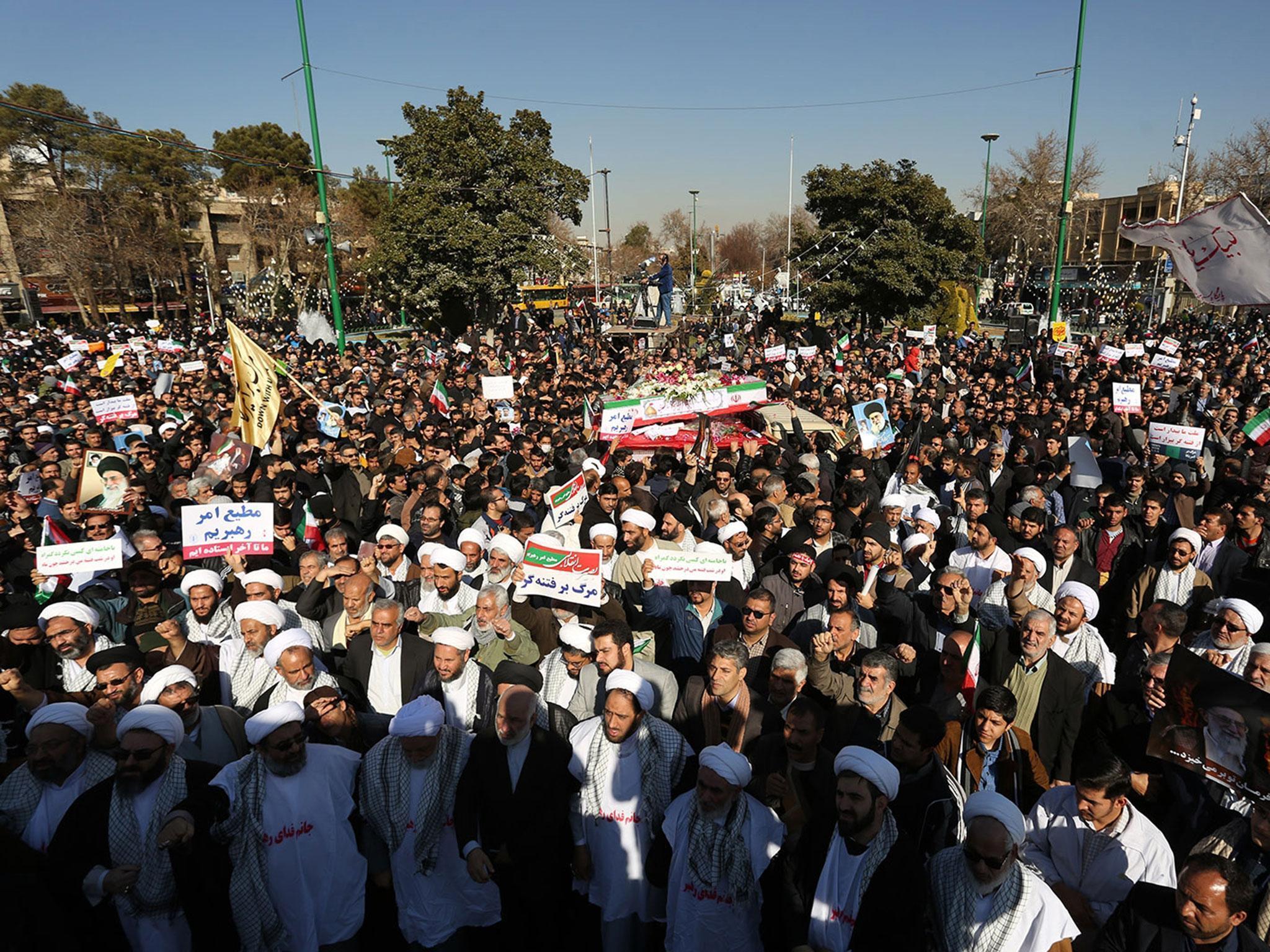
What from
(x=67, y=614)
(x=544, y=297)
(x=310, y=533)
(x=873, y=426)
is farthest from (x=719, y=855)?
(x=544, y=297)

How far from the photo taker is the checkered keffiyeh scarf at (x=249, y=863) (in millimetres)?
3385

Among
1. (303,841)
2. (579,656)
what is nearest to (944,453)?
(579,656)

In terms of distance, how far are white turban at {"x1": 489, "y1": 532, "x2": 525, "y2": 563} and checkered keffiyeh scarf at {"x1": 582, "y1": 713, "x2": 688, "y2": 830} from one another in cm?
215

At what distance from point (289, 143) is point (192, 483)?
201ft

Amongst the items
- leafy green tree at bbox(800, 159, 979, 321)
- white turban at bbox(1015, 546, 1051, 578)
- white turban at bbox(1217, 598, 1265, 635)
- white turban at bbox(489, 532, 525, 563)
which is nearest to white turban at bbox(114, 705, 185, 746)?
white turban at bbox(489, 532, 525, 563)

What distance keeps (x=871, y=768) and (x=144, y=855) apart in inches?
117

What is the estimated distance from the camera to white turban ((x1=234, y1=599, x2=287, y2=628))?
4727 mm

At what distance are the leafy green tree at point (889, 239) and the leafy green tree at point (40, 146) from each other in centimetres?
3924

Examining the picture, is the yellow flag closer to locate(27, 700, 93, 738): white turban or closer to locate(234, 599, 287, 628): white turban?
locate(234, 599, 287, 628): white turban

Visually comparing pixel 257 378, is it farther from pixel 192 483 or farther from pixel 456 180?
pixel 456 180

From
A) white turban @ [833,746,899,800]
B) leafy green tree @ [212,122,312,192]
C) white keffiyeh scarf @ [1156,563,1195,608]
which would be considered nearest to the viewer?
white turban @ [833,746,899,800]

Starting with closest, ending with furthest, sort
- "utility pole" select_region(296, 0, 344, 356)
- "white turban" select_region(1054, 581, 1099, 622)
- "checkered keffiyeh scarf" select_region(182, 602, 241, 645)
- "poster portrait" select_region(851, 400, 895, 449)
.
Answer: "white turban" select_region(1054, 581, 1099, 622)
"checkered keffiyeh scarf" select_region(182, 602, 241, 645)
"poster portrait" select_region(851, 400, 895, 449)
"utility pole" select_region(296, 0, 344, 356)

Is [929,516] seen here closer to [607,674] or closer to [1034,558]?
[1034,558]

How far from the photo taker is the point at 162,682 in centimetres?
383
